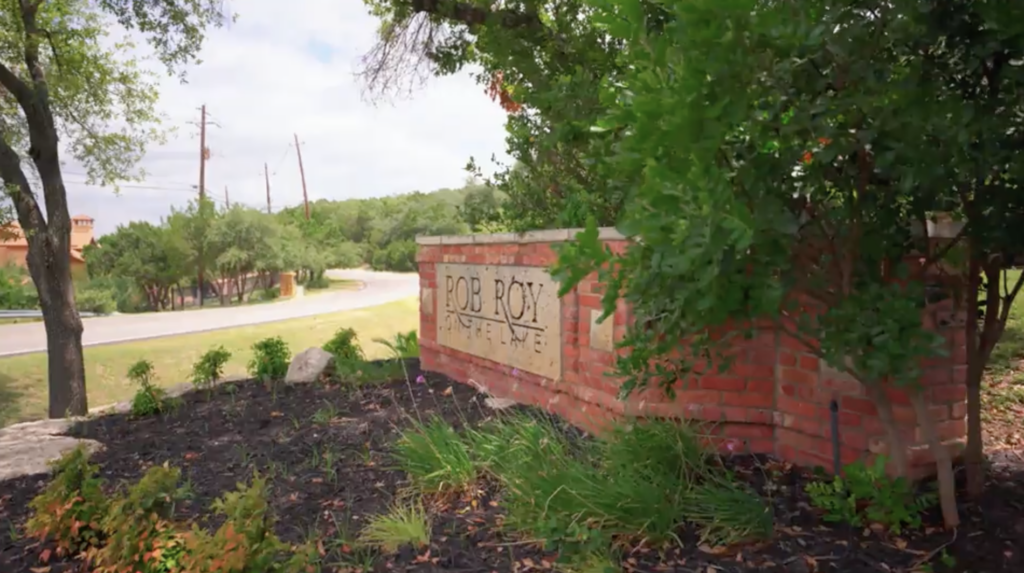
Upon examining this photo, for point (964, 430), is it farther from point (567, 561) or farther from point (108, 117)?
point (108, 117)

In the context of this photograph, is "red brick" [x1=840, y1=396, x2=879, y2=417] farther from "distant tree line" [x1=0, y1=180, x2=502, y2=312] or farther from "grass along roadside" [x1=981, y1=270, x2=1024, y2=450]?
"distant tree line" [x1=0, y1=180, x2=502, y2=312]

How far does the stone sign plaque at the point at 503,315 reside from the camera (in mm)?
5102

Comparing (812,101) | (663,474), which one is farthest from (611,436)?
(812,101)

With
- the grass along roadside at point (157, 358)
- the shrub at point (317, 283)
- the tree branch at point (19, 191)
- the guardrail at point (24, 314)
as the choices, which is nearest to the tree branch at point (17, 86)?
the tree branch at point (19, 191)

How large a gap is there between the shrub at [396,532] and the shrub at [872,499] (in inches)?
66.7

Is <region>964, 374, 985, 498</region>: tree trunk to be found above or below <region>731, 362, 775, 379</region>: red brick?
below

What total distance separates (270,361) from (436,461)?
4.14 meters

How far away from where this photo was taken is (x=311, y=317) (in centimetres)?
1769

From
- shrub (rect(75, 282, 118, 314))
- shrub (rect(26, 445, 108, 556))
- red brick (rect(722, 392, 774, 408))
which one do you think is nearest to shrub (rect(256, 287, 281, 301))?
shrub (rect(75, 282, 118, 314))

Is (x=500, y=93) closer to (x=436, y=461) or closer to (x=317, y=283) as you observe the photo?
(x=436, y=461)

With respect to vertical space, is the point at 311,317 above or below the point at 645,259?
below

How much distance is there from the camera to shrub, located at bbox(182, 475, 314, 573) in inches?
106

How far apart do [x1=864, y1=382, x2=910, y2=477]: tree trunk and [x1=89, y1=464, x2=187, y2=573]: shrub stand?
2.86 meters

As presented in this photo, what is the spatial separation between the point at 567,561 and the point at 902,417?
1.62m
